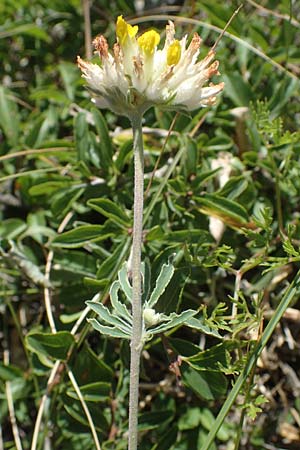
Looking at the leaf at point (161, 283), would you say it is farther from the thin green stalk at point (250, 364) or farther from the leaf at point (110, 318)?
the thin green stalk at point (250, 364)

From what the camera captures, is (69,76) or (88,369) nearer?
(88,369)

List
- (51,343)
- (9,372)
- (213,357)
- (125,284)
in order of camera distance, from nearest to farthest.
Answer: (125,284) → (213,357) → (51,343) → (9,372)

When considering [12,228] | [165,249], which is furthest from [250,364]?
[12,228]

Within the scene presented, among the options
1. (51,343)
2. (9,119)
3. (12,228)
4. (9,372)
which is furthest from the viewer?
(9,119)

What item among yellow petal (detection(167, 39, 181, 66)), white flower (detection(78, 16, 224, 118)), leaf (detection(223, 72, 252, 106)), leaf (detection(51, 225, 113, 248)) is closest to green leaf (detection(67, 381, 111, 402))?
leaf (detection(51, 225, 113, 248))

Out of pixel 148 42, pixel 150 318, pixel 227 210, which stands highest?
pixel 148 42

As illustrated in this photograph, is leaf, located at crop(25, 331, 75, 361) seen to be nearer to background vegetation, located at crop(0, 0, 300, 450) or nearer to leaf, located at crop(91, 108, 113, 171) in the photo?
background vegetation, located at crop(0, 0, 300, 450)

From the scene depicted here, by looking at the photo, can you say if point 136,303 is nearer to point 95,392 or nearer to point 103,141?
point 95,392
